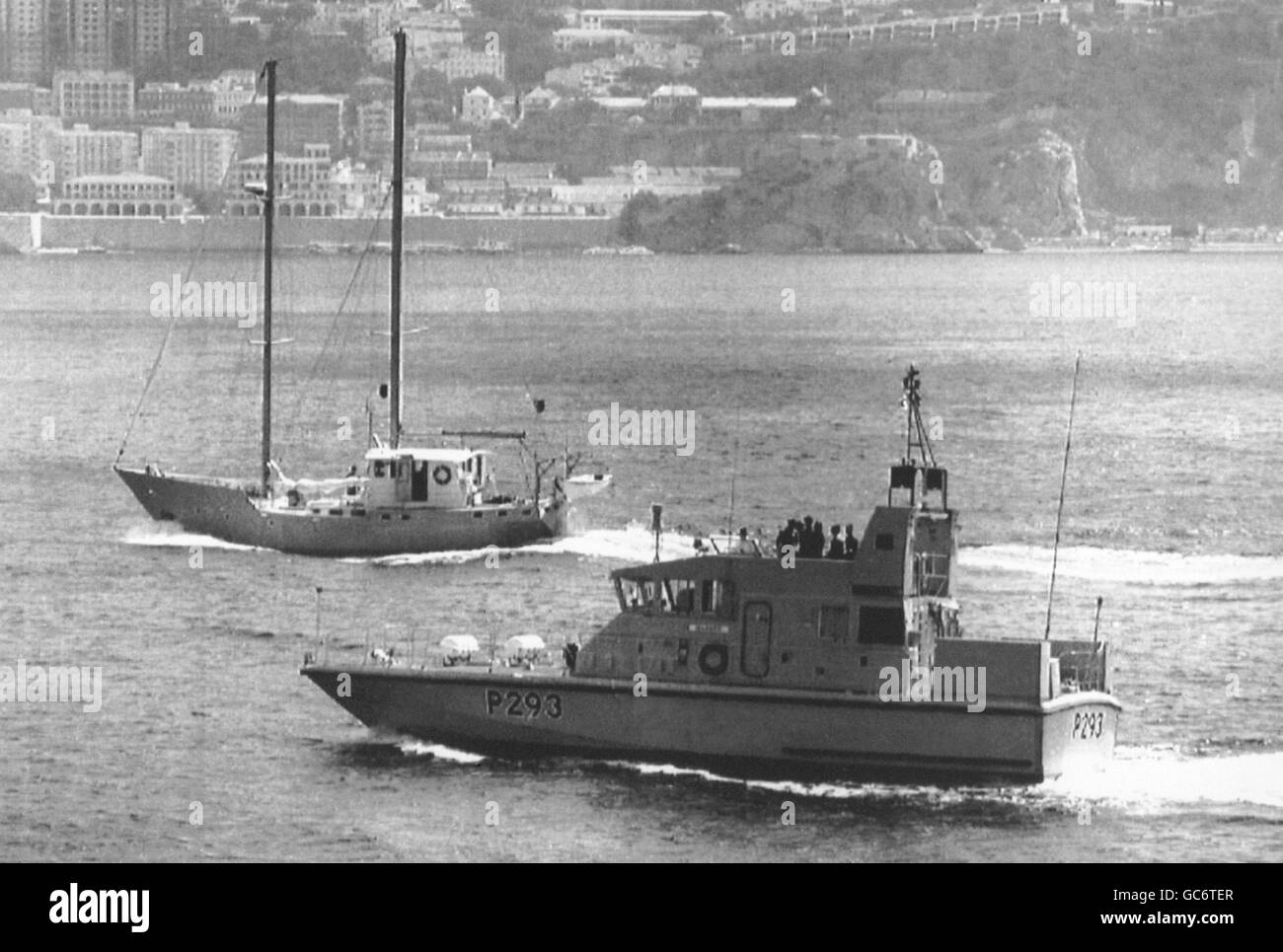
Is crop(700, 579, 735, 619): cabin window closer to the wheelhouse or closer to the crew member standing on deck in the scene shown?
the crew member standing on deck

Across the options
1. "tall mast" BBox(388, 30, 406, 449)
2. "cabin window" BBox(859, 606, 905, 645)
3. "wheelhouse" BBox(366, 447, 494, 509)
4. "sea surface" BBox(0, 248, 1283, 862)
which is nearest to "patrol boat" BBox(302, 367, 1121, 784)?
"cabin window" BBox(859, 606, 905, 645)

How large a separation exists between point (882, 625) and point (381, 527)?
89.9 feet

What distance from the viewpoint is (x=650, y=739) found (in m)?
41.8

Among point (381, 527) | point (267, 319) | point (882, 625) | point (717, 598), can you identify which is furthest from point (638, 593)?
point (267, 319)

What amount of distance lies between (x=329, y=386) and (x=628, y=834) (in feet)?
276

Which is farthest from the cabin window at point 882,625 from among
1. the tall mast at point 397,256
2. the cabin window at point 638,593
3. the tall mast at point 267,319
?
the tall mast at point 267,319

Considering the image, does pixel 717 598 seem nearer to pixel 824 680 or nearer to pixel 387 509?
pixel 824 680

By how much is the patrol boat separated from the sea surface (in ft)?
1.35

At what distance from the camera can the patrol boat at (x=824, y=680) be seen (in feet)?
133

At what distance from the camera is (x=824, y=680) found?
41062mm

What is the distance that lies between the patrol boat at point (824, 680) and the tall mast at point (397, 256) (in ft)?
91.4

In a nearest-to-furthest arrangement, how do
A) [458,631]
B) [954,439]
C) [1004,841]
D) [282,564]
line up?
[1004,841]
[458,631]
[282,564]
[954,439]
